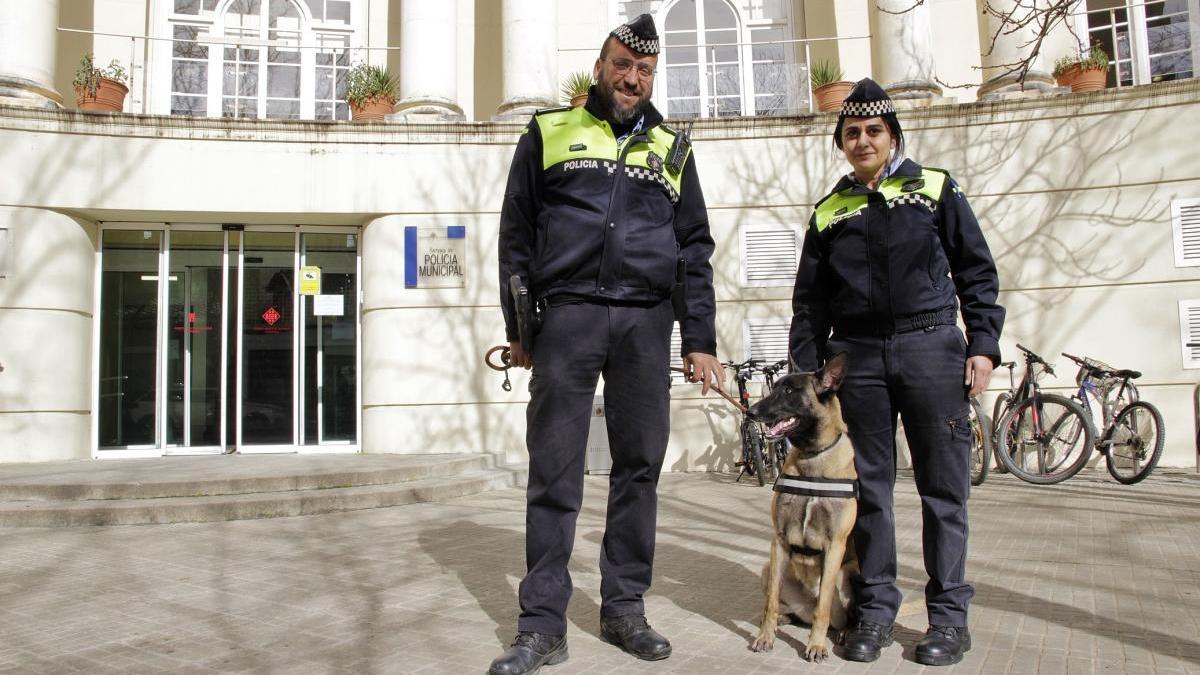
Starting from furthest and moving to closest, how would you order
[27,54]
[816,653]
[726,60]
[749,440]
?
[726,60]
[27,54]
[749,440]
[816,653]

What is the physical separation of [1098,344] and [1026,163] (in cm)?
228

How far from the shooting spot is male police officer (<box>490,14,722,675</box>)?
3234 millimetres

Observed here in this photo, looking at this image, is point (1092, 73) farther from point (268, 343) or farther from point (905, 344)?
point (268, 343)

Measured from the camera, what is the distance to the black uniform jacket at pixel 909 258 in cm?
329

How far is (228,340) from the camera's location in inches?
415

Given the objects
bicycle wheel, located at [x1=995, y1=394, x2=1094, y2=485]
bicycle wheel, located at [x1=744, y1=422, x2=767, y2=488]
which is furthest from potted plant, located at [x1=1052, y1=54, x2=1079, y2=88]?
bicycle wheel, located at [x1=744, y1=422, x2=767, y2=488]

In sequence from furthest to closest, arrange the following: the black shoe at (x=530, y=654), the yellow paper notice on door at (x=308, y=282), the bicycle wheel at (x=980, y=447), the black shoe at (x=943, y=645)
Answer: the yellow paper notice on door at (x=308, y=282)
the bicycle wheel at (x=980, y=447)
the black shoe at (x=943, y=645)
the black shoe at (x=530, y=654)

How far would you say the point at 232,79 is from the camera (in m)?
11.3

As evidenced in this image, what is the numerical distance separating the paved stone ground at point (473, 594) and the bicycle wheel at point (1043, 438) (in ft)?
3.71

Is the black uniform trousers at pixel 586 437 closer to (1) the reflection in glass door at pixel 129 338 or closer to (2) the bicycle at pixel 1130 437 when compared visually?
(2) the bicycle at pixel 1130 437

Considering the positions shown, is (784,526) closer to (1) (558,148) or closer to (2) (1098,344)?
(1) (558,148)

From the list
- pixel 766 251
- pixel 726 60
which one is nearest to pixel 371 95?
pixel 726 60

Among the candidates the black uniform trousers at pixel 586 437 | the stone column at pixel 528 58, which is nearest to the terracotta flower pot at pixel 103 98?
the stone column at pixel 528 58

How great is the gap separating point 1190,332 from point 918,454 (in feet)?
26.6
